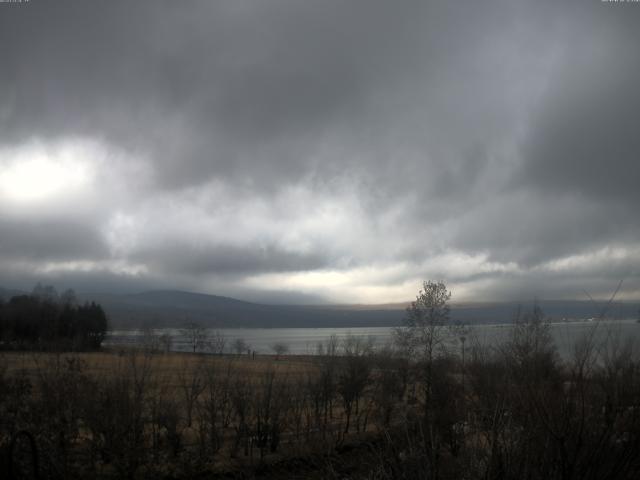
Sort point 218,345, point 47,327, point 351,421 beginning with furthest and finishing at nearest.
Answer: point 218,345 → point 351,421 → point 47,327

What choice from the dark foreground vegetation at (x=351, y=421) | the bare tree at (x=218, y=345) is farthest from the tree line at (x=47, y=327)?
the bare tree at (x=218, y=345)

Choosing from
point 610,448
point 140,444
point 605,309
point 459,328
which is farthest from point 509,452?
point 459,328

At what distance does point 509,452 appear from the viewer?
5906 millimetres

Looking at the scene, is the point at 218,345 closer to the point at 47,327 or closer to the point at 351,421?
the point at 351,421

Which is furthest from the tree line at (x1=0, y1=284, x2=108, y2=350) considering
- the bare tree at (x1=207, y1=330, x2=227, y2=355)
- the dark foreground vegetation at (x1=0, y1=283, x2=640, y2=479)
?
the bare tree at (x1=207, y1=330, x2=227, y2=355)

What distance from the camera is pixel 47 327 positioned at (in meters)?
23.4

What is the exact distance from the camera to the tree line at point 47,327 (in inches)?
778

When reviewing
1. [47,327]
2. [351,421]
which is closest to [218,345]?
[351,421]

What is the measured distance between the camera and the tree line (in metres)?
19.8

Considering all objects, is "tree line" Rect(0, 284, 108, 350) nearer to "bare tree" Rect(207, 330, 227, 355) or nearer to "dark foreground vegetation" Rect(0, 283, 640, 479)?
"dark foreground vegetation" Rect(0, 283, 640, 479)

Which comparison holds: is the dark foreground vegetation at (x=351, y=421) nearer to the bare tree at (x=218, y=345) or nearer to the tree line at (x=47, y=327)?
the tree line at (x=47, y=327)

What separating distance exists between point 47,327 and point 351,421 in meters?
17.0

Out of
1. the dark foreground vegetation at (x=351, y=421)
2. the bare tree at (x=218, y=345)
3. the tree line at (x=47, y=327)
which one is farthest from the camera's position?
the bare tree at (x=218, y=345)

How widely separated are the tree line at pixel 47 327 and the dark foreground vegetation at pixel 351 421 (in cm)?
83
